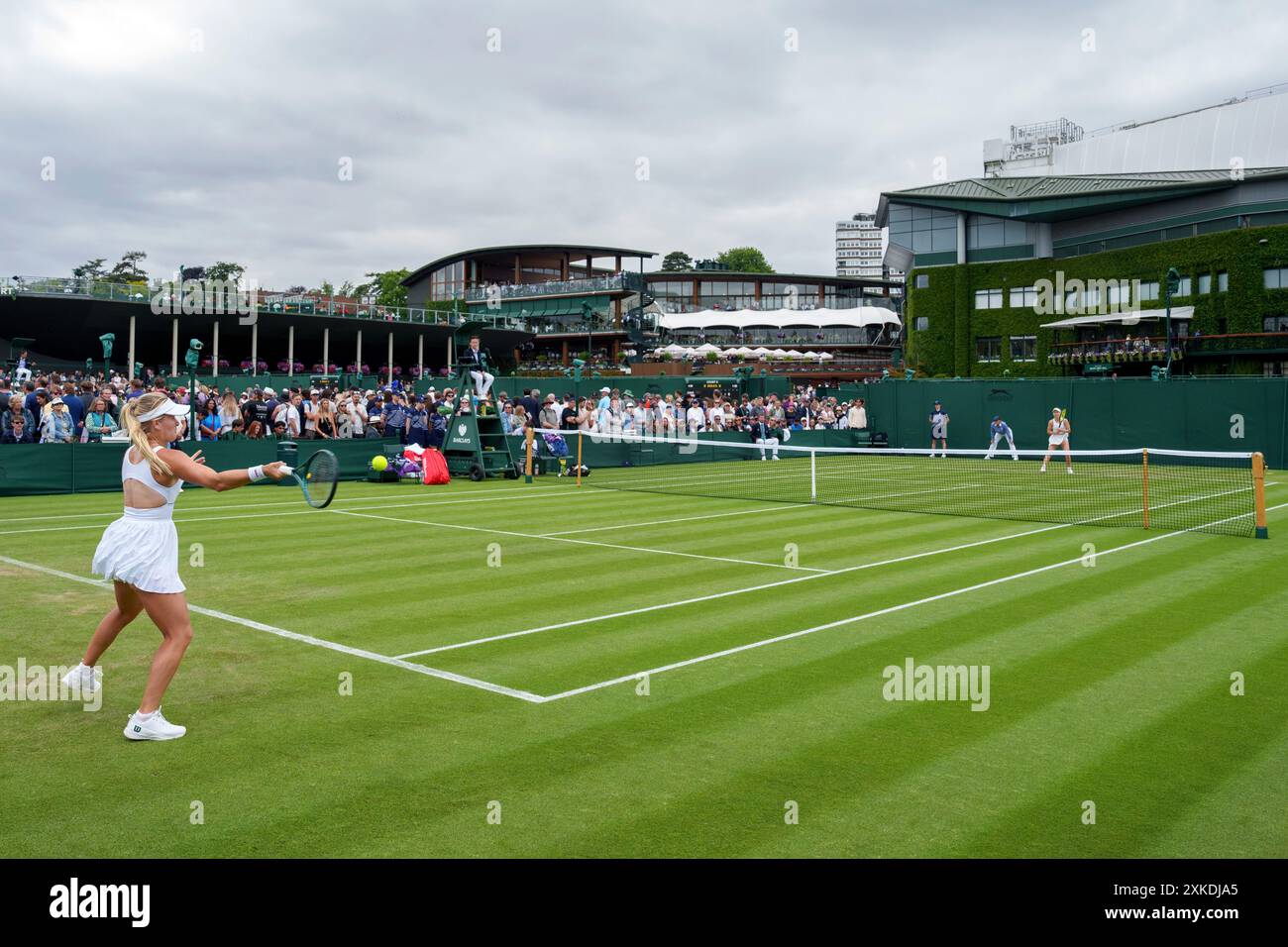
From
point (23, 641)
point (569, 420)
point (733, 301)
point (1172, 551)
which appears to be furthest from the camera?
point (733, 301)

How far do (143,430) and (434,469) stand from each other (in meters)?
19.6

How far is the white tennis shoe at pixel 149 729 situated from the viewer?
265 inches

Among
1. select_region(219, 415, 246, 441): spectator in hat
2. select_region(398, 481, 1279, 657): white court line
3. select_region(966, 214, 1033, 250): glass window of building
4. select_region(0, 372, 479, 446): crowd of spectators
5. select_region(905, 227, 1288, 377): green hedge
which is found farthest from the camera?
select_region(966, 214, 1033, 250): glass window of building

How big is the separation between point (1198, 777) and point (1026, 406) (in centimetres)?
3543

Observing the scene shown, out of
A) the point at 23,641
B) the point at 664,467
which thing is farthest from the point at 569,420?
the point at 23,641

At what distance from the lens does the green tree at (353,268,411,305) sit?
126 meters

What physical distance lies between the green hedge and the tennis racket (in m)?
66.1

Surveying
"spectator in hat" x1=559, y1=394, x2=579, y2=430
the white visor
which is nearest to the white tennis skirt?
the white visor

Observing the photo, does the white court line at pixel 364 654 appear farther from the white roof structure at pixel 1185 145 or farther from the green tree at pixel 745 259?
the green tree at pixel 745 259

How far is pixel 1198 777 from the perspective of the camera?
246 inches

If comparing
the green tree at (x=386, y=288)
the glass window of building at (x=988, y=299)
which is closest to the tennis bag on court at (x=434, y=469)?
the glass window of building at (x=988, y=299)

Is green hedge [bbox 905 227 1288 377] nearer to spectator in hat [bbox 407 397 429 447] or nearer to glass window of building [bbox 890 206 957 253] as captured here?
glass window of building [bbox 890 206 957 253]
